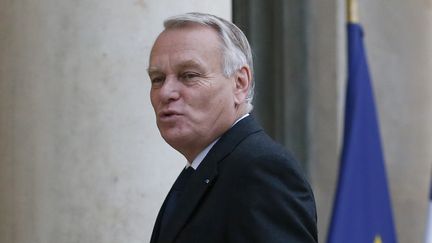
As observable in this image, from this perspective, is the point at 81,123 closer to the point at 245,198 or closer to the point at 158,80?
the point at 158,80

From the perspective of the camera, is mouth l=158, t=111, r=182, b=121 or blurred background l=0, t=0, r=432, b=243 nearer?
mouth l=158, t=111, r=182, b=121

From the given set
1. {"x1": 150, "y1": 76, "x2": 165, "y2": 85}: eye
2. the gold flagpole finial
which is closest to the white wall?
{"x1": 150, "y1": 76, "x2": 165, "y2": 85}: eye

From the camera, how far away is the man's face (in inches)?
118

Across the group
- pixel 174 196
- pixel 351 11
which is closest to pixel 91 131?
pixel 174 196

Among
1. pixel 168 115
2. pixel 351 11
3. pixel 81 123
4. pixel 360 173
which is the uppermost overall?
pixel 351 11

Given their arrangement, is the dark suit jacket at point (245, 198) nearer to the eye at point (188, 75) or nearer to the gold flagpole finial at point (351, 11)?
the eye at point (188, 75)

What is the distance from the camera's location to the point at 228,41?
3.04 meters

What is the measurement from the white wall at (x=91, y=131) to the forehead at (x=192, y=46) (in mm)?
1182

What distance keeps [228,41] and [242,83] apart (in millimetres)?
132

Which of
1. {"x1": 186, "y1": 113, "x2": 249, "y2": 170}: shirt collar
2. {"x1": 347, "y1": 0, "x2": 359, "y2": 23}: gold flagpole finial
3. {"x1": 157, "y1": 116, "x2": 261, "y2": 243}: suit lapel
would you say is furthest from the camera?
{"x1": 347, "y1": 0, "x2": 359, "y2": 23}: gold flagpole finial

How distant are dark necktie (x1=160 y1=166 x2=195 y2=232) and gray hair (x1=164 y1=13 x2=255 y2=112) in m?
0.26

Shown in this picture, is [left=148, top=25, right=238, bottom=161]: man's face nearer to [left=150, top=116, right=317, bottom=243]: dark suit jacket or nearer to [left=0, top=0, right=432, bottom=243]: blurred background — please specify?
[left=150, top=116, right=317, bottom=243]: dark suit jacket

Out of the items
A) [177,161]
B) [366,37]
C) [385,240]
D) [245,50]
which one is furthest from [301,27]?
[245,50]

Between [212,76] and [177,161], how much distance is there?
130cm
